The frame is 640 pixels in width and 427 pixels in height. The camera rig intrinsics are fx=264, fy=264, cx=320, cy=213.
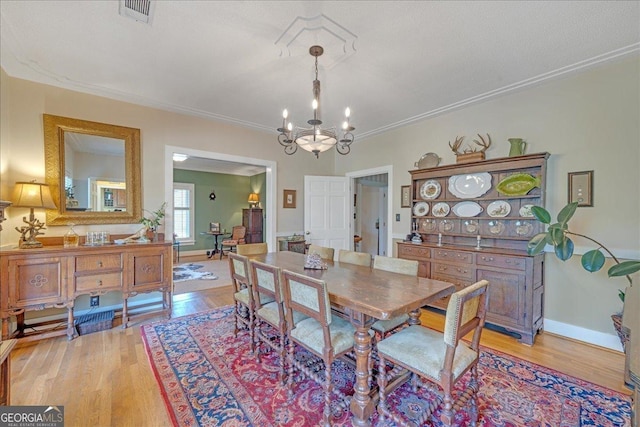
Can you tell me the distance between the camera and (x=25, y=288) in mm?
2514

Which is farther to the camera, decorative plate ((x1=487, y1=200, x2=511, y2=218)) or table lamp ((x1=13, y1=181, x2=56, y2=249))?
decorative plate ((x1=487, y1=200, x2=511, y2=218))

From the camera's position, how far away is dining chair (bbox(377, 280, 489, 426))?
53.2 inches

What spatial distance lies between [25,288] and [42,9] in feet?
7.91

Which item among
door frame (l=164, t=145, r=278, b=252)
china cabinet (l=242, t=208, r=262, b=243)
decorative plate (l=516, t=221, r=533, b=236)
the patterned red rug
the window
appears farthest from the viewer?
the window

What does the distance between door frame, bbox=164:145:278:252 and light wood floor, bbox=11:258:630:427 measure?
1649 millimetres

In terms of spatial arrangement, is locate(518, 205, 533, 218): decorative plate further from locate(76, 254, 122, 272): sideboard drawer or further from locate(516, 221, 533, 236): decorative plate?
locate(76, 254, 122, 272): sideboard drawer

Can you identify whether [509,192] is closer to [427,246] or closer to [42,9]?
[427,246]

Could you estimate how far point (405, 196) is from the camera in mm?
4309

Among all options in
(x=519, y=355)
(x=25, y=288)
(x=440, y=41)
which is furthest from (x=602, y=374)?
(x=25, y=288)

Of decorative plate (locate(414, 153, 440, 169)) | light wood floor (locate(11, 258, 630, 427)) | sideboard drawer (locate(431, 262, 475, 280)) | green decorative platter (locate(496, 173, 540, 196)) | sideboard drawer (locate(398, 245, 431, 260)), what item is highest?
decorative plate (locate(414, 153, 440, 169))

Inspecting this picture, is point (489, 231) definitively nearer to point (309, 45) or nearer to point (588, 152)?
point (588, 152)

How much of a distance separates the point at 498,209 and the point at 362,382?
271 cm

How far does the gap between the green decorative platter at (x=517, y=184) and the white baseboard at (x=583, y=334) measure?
56.7 inches

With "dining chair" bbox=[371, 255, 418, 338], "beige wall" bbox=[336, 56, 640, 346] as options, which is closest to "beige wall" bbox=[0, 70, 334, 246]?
"dining chair" bbox=[371, 255, 418, 338]
